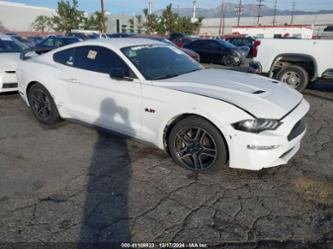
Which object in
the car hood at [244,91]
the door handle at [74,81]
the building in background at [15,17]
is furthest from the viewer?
the building in background at [15,17]

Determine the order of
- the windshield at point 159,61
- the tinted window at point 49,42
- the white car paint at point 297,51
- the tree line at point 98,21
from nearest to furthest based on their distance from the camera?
the windshield at point 159,61 → the white car paint at point 297,51 → the tinted window at point 49,42 → the tree line at point 98,21

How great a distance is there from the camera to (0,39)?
810cm

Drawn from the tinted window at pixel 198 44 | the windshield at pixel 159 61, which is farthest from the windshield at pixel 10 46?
the tinted window at pixel 198 44

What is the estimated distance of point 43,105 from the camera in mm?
5035

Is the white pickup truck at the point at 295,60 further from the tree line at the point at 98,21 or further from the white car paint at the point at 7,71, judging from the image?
the tree line at the point at 98,21

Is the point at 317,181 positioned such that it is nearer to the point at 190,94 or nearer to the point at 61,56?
the point at 190,94

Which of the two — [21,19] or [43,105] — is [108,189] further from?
[21,19]

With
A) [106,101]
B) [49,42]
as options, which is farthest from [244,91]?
[49,42]

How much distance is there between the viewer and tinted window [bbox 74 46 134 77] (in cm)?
396

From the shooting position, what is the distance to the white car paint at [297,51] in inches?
284

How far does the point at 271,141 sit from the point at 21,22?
65253 millimetres

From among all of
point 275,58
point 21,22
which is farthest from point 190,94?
point 21,22

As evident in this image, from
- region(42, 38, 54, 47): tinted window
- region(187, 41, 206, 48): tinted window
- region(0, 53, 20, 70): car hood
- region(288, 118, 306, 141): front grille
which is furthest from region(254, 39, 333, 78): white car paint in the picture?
region(42, 38, 54, 47): tinted window

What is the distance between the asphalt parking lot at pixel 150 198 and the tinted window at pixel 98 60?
114cm
